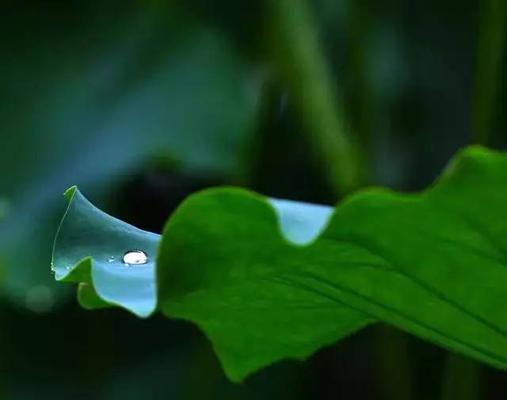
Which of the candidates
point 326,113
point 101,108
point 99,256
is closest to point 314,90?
point 326,113

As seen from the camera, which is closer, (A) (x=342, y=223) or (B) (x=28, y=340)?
(A) (x=342, y=223)

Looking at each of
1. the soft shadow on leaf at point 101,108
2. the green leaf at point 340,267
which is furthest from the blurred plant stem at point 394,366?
the green leaf at point 340,267

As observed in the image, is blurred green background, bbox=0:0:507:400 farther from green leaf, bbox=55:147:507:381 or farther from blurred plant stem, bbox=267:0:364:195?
green leaf, bbox=55:147:507:381

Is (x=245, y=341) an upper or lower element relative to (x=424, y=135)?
upper

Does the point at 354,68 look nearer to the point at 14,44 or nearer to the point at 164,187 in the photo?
the point at 164,187

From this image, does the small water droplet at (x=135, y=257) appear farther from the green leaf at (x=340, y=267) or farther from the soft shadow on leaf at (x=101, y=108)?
the soft shadow on leaf at (x=101, y=108)

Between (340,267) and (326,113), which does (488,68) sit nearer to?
(326,113)

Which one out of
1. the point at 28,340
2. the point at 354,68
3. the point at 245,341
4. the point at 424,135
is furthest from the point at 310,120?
the point at 245,341
